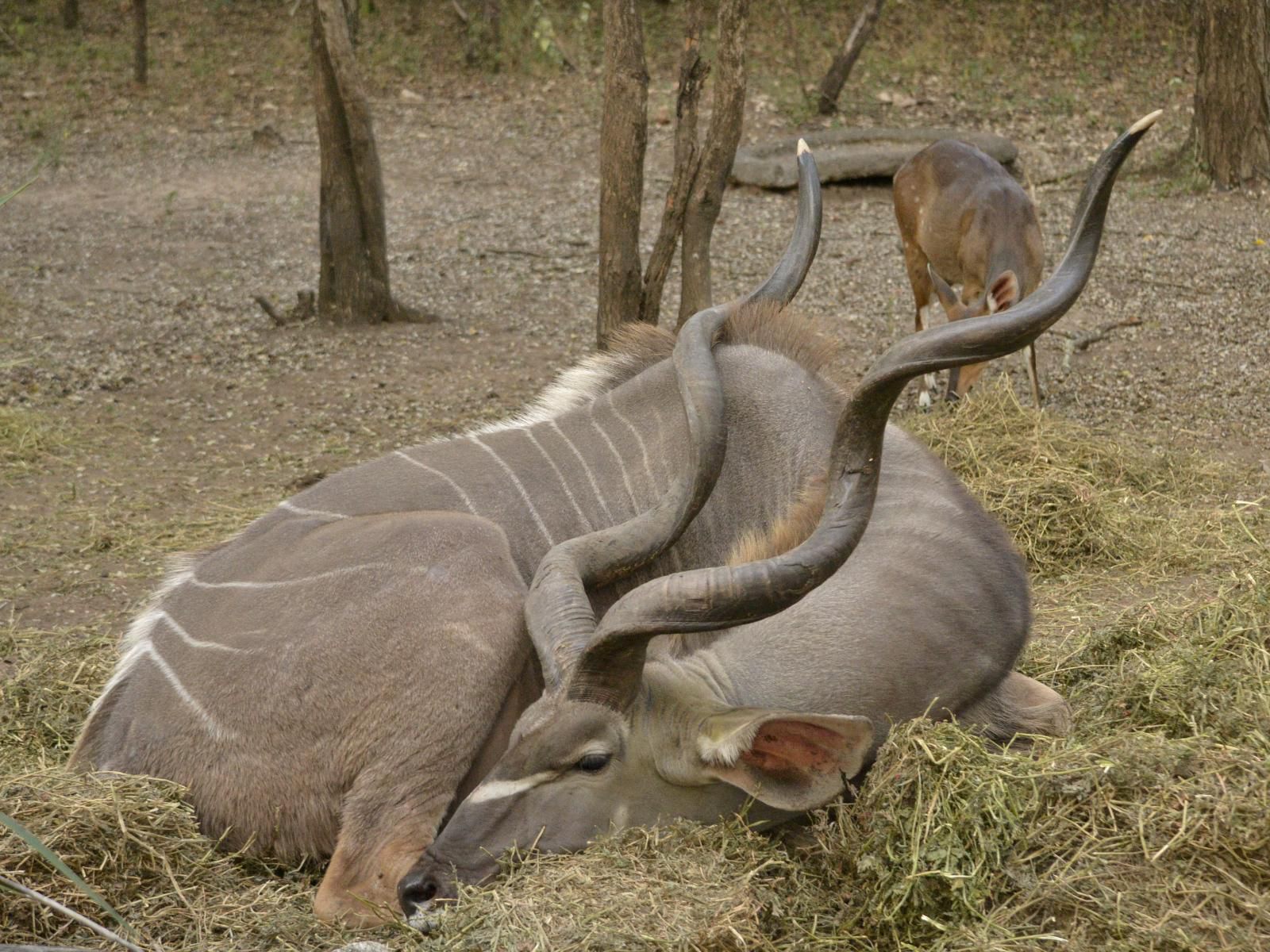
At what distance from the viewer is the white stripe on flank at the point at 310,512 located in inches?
135

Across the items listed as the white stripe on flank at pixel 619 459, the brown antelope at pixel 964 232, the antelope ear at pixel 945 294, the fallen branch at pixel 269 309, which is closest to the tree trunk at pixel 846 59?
the brown antelope at pixel 964 232

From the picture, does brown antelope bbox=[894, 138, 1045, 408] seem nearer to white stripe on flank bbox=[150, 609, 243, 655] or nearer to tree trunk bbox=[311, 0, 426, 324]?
tree trunk bbox=[311, 0, 426, 324]

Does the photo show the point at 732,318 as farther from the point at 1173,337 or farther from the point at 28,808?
the point at 1173,337

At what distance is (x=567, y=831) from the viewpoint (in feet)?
8.69

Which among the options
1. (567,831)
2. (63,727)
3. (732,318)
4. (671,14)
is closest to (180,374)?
(63,727)

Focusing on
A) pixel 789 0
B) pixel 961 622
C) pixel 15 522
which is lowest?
pixel 15 522

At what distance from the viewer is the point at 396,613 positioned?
10.0 feet

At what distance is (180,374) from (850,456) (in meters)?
4.69

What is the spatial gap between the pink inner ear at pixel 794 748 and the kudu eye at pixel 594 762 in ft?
0.90

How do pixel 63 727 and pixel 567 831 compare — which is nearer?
pixel 567 831

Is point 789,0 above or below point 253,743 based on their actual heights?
above

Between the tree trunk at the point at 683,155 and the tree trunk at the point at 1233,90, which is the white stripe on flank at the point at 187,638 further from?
the tree trunk at the point at 1233,90

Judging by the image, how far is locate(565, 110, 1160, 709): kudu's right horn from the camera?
2471 millimetres

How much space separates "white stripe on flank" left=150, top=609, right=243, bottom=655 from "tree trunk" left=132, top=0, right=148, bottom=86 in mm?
11015
